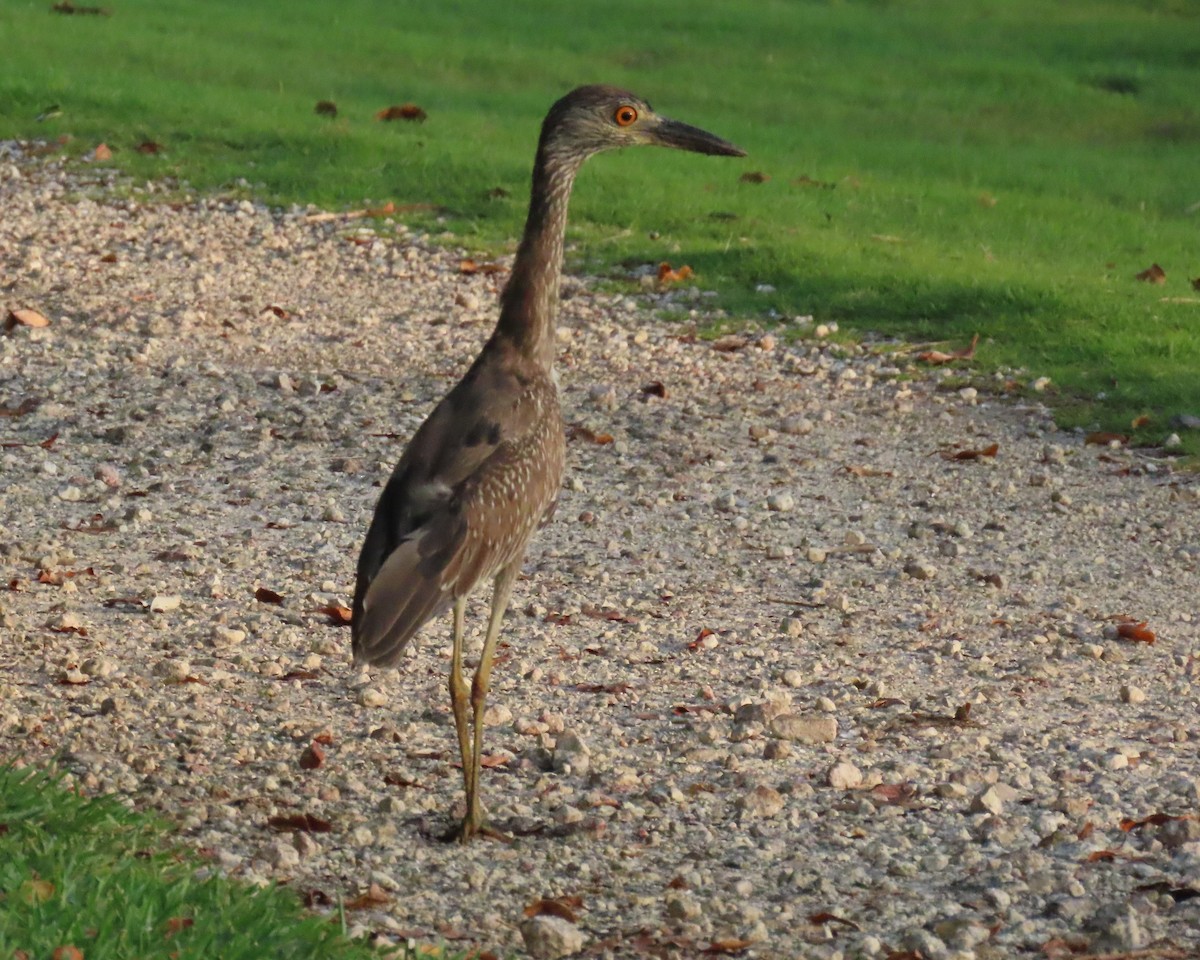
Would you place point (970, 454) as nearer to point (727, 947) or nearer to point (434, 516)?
point (434, 516)

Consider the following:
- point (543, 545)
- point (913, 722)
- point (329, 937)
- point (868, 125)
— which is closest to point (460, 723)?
point (329, 937)

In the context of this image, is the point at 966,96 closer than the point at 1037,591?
No

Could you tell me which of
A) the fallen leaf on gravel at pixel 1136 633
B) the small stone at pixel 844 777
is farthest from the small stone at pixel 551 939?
the fallen leaf on gravel at pixel 1136 633

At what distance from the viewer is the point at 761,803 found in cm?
596

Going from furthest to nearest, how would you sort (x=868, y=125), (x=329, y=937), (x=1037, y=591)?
(x=868, y=125) < (x=1037, y=591) < (x=329, y=937)

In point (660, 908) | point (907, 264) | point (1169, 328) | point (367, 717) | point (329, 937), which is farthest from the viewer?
Result: point (907, 264)

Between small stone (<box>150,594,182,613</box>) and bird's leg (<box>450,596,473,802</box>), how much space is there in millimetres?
2015

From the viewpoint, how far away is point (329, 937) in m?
4.66

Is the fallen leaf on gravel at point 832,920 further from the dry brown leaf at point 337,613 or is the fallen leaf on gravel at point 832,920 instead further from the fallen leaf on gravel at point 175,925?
the dry brown leaf at point 337,613

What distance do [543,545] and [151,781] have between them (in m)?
3.20

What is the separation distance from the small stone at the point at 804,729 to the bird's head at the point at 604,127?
7.02 ft

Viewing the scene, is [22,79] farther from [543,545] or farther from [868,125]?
[543,545]

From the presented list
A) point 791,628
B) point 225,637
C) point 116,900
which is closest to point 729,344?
point 791,628

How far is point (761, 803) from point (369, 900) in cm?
140
